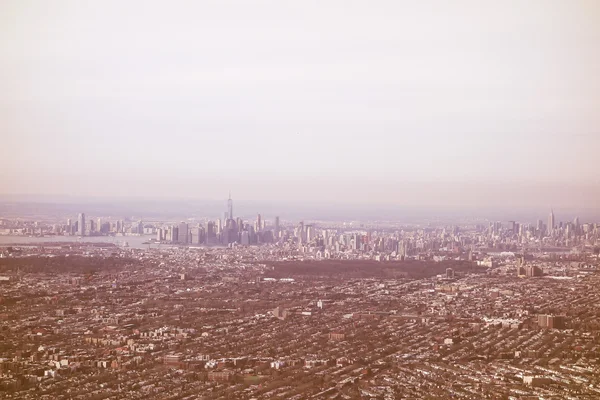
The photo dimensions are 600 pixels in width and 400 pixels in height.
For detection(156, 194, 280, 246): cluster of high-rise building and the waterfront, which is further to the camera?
detection(156, 194, 280, 246): cluster of high-rise building

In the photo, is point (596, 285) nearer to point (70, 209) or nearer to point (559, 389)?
point (559, 389)

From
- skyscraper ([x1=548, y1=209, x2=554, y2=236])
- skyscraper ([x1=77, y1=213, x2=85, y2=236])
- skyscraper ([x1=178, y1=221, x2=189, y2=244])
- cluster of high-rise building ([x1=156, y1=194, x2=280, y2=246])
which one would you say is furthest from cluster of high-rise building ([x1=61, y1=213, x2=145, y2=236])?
skyscraper ([x1=548, y1=209, x2=554, y2=236])

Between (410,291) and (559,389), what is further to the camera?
(410,291)

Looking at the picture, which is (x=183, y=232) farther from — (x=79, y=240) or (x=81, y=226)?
(x=79, y=240)

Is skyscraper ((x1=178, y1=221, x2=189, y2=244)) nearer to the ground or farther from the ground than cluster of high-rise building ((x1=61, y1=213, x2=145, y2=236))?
nearer to the ground

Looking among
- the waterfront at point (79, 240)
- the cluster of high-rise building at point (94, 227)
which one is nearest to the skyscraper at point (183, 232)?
the waterfront at point (79, 240)

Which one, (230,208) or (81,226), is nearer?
(81,226)

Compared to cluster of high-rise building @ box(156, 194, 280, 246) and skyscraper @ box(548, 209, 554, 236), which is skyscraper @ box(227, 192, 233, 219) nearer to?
cluster of high-rise building @ box(156, 194, 280, 246)

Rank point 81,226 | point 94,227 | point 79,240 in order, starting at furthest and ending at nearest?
point 94,227 < point 81,226 < point 79,240

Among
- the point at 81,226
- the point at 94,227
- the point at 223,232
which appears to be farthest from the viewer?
the point at 223,232

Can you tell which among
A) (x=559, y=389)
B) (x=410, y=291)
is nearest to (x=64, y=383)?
(x=559, y=389)

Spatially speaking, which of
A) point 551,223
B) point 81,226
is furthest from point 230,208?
point 551,223
